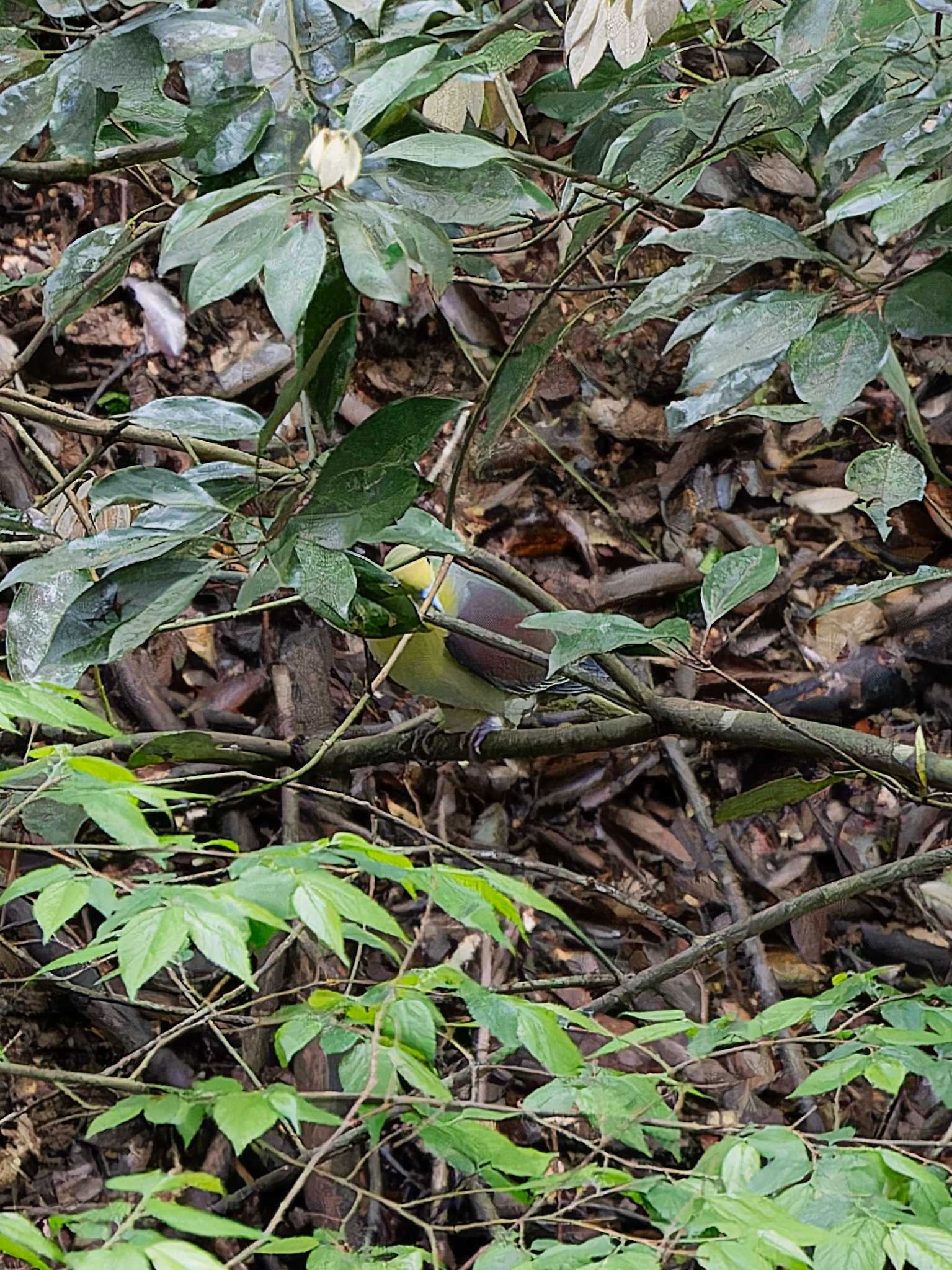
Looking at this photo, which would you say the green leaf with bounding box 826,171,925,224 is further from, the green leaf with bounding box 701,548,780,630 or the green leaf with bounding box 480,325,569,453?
the green leaf with bounding box 701,548,780,630

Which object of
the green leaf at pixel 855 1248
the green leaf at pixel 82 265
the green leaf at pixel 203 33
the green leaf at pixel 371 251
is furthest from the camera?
the green leaf at pixel 82 265

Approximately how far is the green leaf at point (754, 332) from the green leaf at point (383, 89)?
0.33 metres

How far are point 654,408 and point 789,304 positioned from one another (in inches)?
91.5

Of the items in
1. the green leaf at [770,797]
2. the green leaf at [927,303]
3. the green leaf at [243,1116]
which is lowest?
the green leaf at [770,797]

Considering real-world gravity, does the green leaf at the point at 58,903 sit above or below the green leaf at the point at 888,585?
above

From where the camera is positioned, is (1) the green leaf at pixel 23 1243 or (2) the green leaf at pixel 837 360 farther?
(2) the green leaf at pixel 837 360

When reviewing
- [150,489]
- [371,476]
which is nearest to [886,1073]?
[371,476]

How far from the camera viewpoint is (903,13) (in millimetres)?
942

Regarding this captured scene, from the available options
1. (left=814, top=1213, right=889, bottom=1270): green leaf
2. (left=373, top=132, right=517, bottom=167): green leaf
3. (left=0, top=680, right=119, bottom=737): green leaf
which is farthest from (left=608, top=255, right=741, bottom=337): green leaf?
(left=814, top=1213, right=889, bottom=1270): green leaf

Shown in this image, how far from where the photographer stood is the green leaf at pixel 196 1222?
798 mm

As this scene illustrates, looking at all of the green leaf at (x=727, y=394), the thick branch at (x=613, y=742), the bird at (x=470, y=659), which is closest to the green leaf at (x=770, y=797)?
the thick branch at (x=613, y=742)

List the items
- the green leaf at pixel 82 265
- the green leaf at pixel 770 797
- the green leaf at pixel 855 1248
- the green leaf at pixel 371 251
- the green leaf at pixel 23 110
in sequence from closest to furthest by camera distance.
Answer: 1. the green leaf at pixel 371 251
2. the green leaf at pixel 855 1248
3. the green leaf at pixel 23 110
4. the green leaf at pixel 82 265
5. the green leaf at pixel 770 797

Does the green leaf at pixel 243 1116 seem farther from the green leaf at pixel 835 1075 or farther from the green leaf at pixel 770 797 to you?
the green leaf at pixel 770 797

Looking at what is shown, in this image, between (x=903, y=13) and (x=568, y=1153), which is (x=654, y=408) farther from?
(x=903, y=13)
